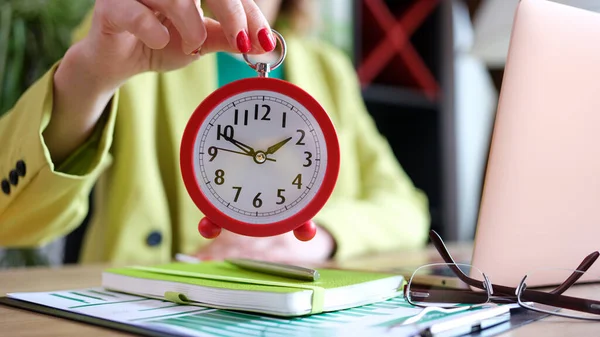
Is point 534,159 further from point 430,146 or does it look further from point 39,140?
point 430,146

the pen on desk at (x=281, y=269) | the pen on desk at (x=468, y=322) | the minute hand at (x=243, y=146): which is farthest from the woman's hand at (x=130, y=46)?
the pen on desk at (x=468, y=322)

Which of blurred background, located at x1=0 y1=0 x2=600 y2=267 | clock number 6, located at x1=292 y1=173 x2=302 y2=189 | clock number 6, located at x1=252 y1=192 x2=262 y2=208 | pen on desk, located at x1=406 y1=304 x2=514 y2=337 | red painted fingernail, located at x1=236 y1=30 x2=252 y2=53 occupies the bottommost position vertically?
pen on desk, located at x1=406 y1=304 x2=514 y2=337

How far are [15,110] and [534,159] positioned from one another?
811 millimetres

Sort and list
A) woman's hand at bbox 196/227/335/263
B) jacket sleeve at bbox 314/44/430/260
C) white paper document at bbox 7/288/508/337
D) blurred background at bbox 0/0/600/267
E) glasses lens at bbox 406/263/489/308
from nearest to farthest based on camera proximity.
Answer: white paper document at bbox 7/288/508/337, glasses lens at bbox 406/263/489/308, woman's hand at bbox 196/227/335/263, jacket sleeve at bbox 314/44/430/260, blurred background at bbox 0/0/600/267

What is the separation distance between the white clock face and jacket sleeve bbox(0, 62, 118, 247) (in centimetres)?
34

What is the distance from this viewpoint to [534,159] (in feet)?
2.15

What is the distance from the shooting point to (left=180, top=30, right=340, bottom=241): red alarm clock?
25.9 inches

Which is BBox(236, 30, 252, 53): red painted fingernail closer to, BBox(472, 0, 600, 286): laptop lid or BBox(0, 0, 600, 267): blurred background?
BBox(472, 0, 600, 286): laptop lid

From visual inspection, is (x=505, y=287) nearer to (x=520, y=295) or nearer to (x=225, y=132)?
(x=520, y=295)

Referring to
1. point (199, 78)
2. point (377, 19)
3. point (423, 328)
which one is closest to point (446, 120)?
point (377, 19)

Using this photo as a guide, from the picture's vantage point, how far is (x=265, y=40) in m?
0.69

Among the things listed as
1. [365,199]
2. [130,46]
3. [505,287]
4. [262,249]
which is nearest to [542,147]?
[505,287]

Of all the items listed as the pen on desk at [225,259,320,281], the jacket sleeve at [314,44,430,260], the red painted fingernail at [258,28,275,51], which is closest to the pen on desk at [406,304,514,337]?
the pen on desk at [225,259,320,281]

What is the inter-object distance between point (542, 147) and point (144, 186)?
1.04 m
